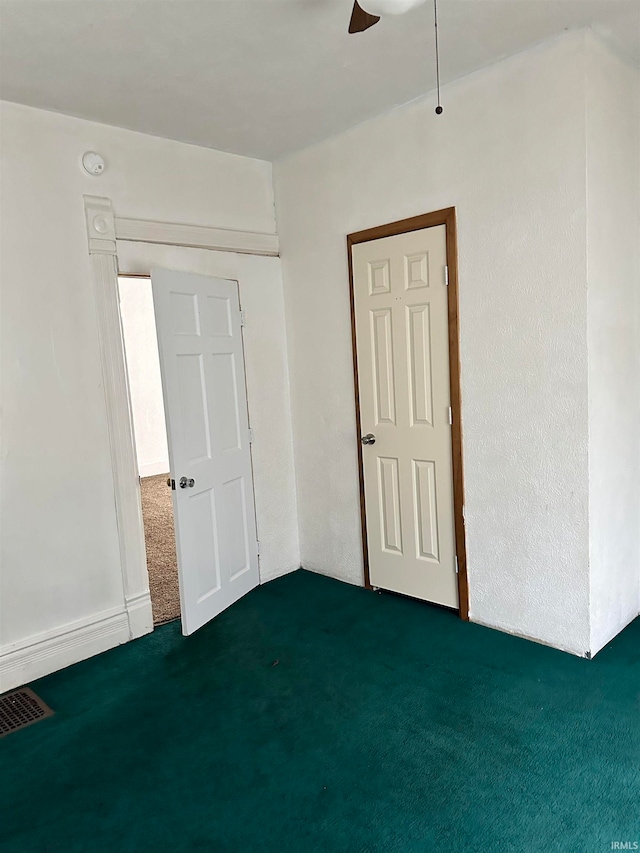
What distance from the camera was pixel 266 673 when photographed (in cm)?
291

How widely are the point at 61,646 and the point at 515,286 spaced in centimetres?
283

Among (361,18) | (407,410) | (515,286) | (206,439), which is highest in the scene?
(361,18)

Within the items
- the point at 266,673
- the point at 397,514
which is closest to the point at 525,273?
the point at 397,514

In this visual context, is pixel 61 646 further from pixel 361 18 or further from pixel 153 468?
pixel 153 468

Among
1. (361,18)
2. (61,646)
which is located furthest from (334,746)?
(361,18)

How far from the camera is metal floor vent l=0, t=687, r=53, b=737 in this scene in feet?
8.62

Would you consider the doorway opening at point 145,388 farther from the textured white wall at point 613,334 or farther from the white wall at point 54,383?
the textured white wall at point 613,334

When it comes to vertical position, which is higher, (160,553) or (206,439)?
(206,439)

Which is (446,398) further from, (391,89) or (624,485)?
(391,89)

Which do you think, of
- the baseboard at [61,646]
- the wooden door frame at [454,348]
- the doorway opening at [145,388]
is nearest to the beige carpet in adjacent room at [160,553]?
the doorway opening at [145,388]

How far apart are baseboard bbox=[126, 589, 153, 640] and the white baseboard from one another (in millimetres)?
4509

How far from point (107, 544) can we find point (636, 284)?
2994mm

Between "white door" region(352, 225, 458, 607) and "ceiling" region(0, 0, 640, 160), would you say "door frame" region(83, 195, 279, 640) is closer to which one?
"ceiling" region(0, 0, 640, 160)

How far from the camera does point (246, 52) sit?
254cm
